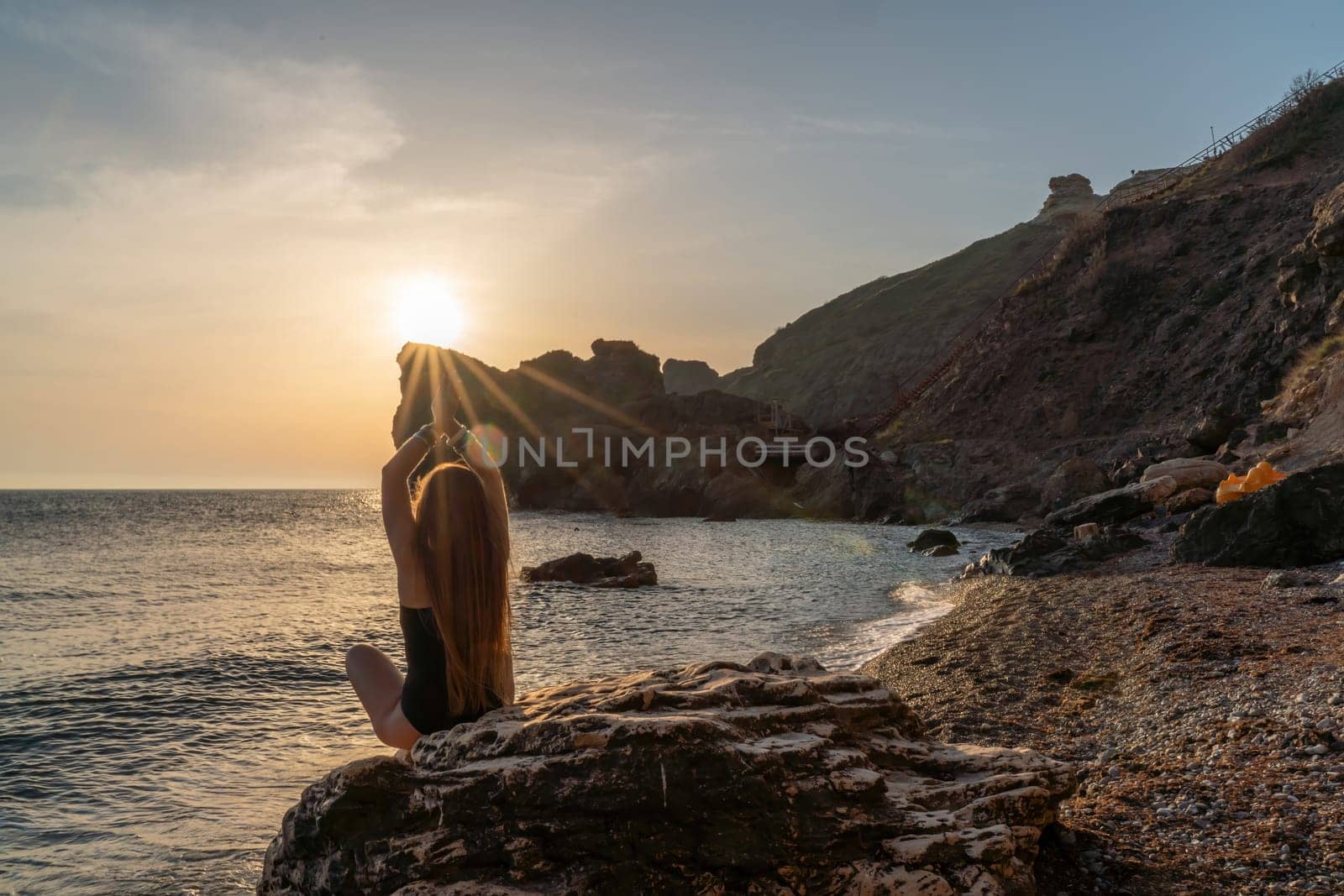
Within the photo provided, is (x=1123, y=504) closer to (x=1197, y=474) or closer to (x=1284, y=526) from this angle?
(x=1197, y=474)

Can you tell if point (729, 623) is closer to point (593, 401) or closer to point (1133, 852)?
point (1133, 852)

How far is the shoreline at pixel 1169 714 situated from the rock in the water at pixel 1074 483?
20925 mm

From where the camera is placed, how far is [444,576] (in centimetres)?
391

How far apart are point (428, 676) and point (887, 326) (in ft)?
403

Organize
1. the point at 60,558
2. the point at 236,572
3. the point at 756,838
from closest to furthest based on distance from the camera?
the point at 756,838, the point at 236,572, the point at 60,558

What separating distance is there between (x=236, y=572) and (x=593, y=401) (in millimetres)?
54081

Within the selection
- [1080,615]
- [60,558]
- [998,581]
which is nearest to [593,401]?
[60,558]

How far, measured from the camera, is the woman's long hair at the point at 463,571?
3875 millimetres

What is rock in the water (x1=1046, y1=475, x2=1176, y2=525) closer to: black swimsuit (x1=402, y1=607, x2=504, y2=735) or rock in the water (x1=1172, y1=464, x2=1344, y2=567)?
rock in the water (x1=1172, y1=464, x2=1344, y2=567)

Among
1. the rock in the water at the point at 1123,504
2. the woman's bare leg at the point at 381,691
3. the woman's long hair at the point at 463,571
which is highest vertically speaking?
the woman's long hair at the point at 463,571

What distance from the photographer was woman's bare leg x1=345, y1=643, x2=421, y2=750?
13.5 ft

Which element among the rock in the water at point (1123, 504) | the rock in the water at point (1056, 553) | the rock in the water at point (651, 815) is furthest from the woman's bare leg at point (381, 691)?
the rock in the water at point (1123, 504)

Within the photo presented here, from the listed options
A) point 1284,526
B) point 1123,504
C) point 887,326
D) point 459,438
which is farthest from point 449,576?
point 887,326

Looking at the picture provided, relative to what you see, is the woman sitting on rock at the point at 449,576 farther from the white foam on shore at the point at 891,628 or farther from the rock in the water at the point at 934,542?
the rock in the water at the point at 934,542
